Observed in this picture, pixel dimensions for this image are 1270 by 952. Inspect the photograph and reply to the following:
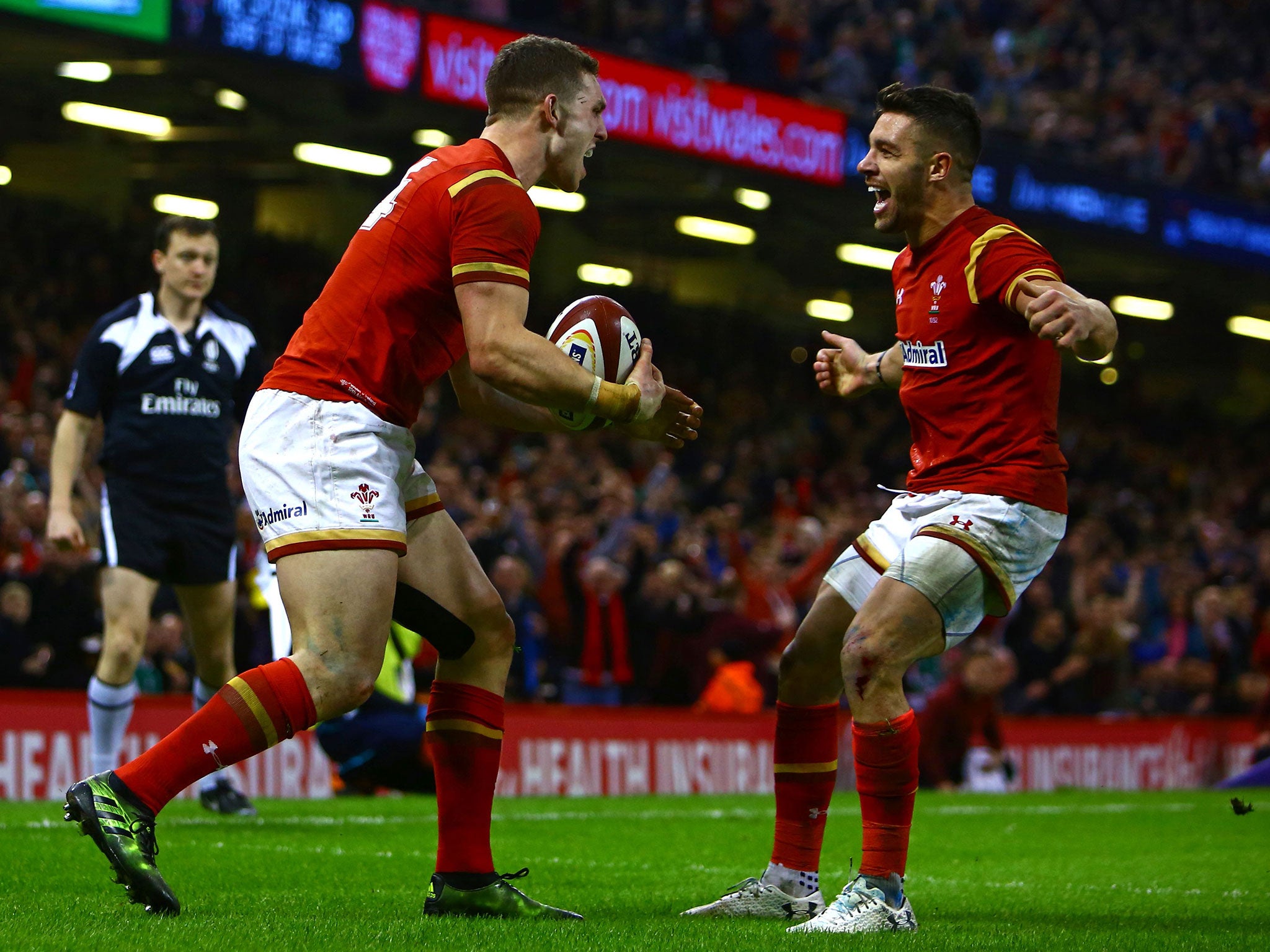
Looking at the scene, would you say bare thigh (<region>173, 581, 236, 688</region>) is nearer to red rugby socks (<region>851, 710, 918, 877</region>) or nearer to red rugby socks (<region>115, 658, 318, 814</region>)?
red rugby socks (<region>115, 658, 318, 814</region>)

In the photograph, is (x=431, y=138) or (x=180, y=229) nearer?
(x=180, y=229)

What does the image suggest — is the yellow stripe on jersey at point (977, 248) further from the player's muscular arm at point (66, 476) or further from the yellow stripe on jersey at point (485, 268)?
the player's muscular arm at point (66, 476)

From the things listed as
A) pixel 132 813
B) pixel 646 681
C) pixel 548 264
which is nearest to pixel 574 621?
pixel 646 681

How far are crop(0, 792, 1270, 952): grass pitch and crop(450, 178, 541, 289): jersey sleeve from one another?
165 cm

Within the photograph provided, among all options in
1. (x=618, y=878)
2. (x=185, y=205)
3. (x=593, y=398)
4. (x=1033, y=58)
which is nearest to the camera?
(x=593, y=398)

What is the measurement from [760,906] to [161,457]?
152 inches

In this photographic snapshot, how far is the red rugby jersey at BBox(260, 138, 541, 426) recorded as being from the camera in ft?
14.4

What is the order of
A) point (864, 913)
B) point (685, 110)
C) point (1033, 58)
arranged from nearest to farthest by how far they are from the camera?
point (864, 913) < point (685, 110) < point (1033, 58)

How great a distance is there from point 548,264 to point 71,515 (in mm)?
18923

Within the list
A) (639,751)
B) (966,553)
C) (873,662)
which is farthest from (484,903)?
(639,751)

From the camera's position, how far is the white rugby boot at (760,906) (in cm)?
480

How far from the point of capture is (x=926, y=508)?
493 centimetres

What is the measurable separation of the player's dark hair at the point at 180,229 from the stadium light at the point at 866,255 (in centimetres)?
1918

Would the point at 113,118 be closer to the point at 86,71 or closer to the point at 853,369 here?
the point at 86,71
